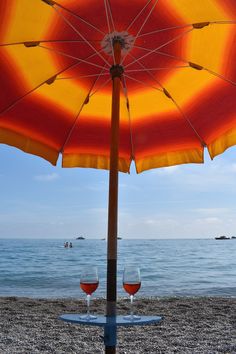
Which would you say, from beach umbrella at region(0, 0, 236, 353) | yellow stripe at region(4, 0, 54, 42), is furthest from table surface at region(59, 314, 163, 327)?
yellow stripe at region(4, 0, 54, 42)

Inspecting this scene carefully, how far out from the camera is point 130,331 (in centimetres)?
681

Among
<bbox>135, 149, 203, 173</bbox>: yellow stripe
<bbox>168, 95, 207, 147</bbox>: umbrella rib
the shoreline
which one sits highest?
<bbox>168, 95, 207, 147</bbox>: umbrella rib

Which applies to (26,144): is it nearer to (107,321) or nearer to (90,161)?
(90,161)

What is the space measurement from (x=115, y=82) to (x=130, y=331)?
462 centimetres

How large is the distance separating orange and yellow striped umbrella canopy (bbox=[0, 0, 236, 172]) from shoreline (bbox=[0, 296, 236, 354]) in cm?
261

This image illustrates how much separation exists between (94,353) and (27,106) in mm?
3209

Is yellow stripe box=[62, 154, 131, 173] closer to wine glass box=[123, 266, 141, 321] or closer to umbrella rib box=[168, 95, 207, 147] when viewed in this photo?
umbrella rib box=[168, 95, 207, 147]

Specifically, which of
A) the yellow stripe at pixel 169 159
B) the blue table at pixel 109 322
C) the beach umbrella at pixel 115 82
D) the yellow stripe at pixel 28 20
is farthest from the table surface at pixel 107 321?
the yellow stripe at pixel 28 20

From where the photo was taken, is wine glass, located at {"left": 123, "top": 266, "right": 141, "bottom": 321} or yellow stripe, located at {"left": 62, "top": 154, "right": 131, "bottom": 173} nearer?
wine glass, located at {"left": 123, "top": 266, "right": 141, "bottom": 321}

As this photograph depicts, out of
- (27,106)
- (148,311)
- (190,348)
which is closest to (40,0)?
(27,106)

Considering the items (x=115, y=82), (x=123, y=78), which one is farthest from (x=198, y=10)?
(x=123, y=78)

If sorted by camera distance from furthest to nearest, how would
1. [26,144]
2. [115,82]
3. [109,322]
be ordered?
[26,144]
[115,82]
[109,322]

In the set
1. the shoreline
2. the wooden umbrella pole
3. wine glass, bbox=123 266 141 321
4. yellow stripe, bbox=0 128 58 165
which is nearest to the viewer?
wine glass, bbox=123 266 141 321

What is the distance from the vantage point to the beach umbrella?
3377 mm
